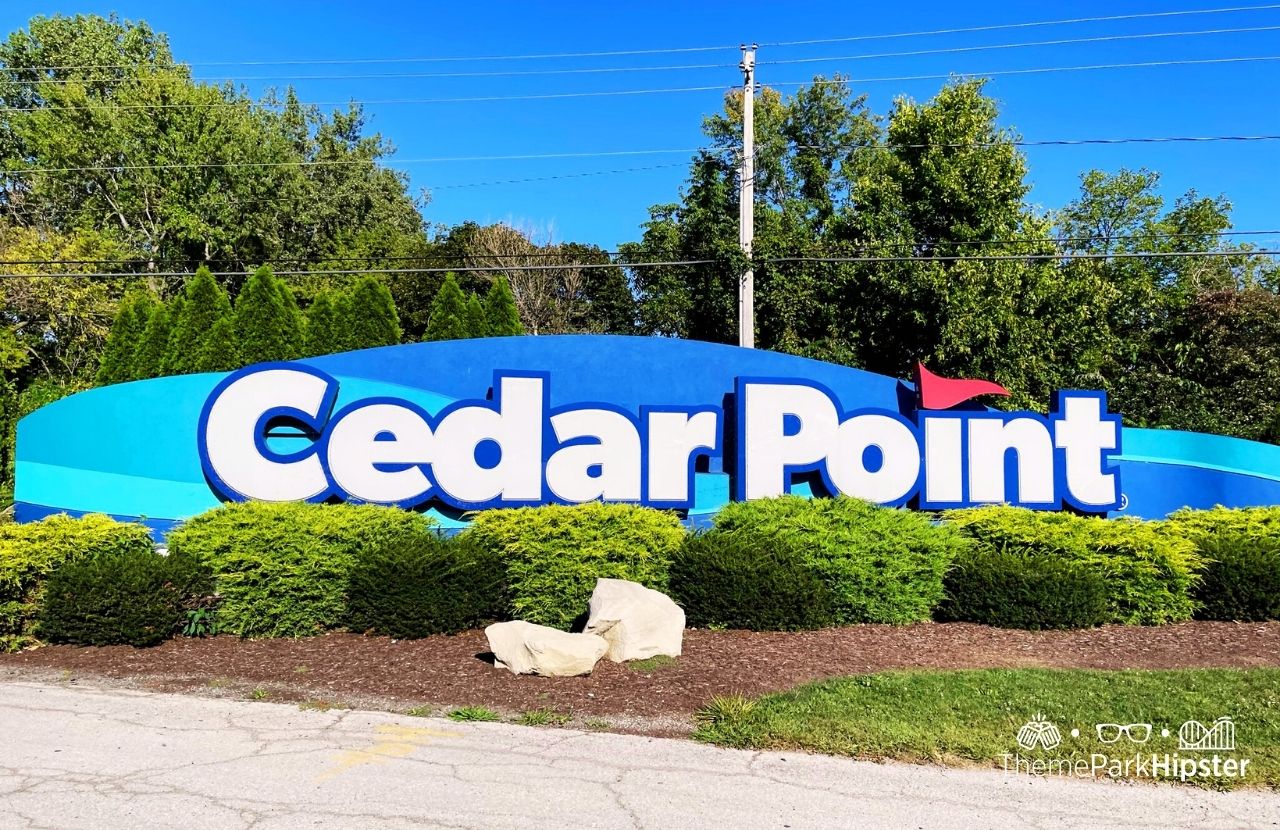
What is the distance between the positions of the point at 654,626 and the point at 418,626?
2.53m

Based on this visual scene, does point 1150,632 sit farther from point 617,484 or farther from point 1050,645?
point 617,484

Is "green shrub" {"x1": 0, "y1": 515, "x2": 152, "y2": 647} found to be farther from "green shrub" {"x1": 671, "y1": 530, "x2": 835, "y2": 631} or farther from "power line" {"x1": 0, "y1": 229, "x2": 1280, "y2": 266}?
"power line" {"x1": 0, "y1": 229, "x2": 1280, "y2": 266}

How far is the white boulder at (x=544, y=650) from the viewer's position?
27.7 feet

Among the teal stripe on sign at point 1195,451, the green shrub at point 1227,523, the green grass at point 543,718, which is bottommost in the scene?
the green grass at point 543,718

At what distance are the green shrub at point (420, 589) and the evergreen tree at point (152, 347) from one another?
17.6 metres

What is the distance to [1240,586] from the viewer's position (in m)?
11.1

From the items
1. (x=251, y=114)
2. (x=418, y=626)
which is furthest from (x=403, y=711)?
(x=251, y=114)

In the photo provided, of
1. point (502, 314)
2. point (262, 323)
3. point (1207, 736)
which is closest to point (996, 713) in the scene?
point (1207, 736)

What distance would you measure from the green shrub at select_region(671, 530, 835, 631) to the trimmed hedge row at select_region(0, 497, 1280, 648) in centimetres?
2

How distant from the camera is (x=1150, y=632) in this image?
1054 centimetres

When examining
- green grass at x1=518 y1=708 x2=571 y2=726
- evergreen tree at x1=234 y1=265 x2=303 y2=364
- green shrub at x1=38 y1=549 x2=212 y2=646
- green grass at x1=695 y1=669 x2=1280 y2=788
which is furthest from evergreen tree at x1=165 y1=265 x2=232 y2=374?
green grass at x1=695 y1=669 x2=1280 y2=788

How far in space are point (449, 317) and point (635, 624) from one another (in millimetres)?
16401

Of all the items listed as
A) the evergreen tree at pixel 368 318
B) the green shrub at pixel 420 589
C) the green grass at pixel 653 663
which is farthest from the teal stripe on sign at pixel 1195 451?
the evergreen tree at pixel 368 318

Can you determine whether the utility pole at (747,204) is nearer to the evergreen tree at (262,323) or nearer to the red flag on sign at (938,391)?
the red flag on sign at (938,391)
